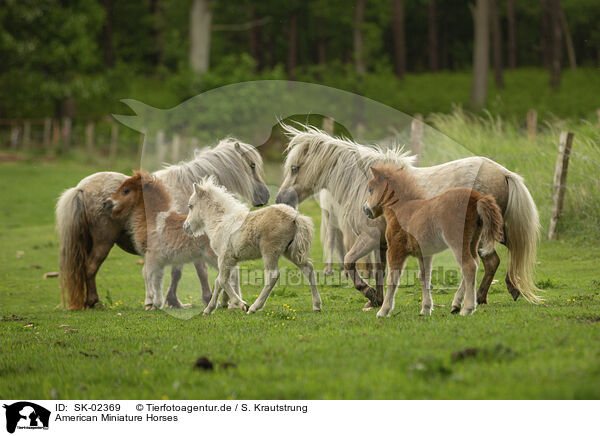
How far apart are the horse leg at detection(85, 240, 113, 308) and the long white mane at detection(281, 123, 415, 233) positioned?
3.10 meters

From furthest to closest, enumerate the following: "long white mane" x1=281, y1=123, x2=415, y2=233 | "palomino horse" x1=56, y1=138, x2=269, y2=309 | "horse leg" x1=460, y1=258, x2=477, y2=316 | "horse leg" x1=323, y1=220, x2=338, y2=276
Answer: "horse leg" x1=323, y1=220, x2=338, y2=276
"palomino horse" x1=56, y1=138, x2=269, y2=309
"long white mane" x1=281, y1=123, x2=415, y2=233
"horse leg" x1=460, y1=258, x2=477, y2=316

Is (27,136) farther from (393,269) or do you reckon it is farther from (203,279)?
(393,269)

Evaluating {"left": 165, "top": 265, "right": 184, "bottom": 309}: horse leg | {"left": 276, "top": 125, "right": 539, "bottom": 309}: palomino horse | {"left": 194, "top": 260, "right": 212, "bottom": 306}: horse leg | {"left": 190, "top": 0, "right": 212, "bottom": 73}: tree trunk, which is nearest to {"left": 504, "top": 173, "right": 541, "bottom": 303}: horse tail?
{"left": 276, "top": 125, "right": 539, "bottom": 309}: palomino horse

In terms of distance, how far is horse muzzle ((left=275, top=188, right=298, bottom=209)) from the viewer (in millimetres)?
8555

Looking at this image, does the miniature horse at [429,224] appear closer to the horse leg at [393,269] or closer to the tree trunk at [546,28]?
the horse leg at [393,269]

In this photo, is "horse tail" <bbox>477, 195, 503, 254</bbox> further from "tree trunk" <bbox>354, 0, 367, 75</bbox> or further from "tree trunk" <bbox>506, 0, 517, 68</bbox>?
"tree trunk" <bbox>506, 0, 517, 68</bbox>

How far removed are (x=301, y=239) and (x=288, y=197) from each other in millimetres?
1420

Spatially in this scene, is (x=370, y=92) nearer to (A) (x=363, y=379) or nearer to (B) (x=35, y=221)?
(B) (x=35, y=221)

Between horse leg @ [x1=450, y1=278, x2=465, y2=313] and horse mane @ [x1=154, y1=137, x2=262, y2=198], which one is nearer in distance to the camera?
horse leg @ [x1=450, y1=278, x2=465, y2=313]

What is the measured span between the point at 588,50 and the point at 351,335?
55.2 m

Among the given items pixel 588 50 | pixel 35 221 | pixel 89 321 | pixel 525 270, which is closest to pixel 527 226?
pixel 525 270

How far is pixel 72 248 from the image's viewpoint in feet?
30.9

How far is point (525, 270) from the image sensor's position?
25.4 feet

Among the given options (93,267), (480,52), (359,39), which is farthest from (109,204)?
(359,39)
